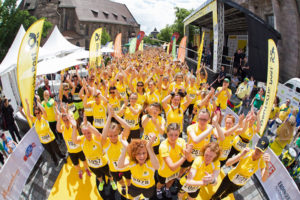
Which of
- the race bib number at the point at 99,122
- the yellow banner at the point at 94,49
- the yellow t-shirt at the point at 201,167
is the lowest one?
the yellow t-shirt at the point at 201,167

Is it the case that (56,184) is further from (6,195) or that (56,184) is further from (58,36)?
(58,36)

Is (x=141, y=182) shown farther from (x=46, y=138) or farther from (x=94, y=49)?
(x=94, y=49)

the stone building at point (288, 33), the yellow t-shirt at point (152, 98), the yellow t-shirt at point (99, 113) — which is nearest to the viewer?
the yellow t-shirt at point (99, 113)

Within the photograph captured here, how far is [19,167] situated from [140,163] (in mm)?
3144

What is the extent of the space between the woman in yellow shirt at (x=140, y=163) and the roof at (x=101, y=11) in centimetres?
5022

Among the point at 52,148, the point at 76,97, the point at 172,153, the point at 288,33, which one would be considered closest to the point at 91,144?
the point at 172,153

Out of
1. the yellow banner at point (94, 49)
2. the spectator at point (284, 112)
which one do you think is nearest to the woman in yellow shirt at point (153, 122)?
the spectator at point (284, 112)

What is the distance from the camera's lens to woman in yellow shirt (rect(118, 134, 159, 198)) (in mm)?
2859

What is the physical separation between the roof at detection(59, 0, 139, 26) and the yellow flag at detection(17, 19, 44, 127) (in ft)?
155

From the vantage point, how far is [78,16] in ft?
150

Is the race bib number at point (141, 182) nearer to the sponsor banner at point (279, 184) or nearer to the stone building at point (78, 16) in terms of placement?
the sponsor banner at point (279, 184)

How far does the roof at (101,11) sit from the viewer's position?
153 feet

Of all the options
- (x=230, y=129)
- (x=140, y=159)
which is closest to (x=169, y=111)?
(x=230, y=129)

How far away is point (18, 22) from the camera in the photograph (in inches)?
→ 845
